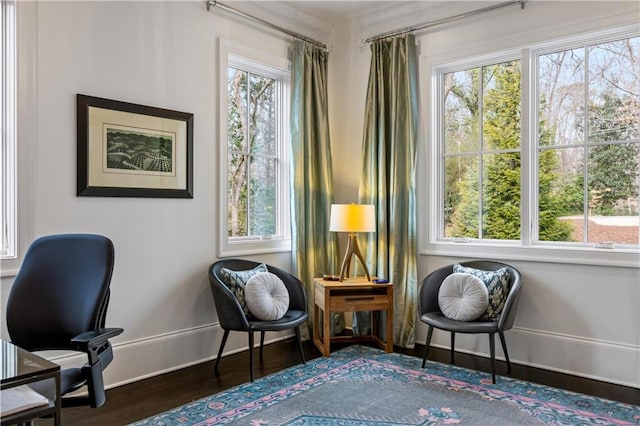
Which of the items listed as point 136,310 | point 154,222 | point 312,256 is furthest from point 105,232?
point 312,256

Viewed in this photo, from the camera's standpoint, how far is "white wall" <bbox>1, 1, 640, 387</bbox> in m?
2.92

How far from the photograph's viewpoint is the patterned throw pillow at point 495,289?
11.4 ft

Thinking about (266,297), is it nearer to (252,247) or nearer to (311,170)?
(252,247)

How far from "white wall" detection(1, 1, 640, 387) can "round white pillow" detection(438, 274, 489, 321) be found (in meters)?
0.47

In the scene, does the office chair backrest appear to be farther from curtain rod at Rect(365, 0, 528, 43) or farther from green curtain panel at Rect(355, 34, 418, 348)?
curtain rod at Rect(365, 0, 528, 43)

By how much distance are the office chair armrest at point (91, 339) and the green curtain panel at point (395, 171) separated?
8.35 ft

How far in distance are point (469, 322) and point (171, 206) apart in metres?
2.24

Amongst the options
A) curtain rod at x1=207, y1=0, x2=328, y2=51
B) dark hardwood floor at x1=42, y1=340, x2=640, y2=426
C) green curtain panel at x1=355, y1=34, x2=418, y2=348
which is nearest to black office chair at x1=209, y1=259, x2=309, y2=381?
dark hardwood floor at x1=42, y1=340, x2=640, y2=426

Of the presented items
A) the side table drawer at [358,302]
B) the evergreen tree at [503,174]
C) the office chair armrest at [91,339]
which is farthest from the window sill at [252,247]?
the office chair armrest at [91,339]

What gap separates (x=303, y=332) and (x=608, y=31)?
3257 millimetres

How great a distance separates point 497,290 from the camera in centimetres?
354

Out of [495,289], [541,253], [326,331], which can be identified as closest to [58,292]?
[326,331]

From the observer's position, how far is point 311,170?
4500mm

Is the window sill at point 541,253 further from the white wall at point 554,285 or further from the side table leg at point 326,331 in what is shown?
the side table leg at point 326,331
